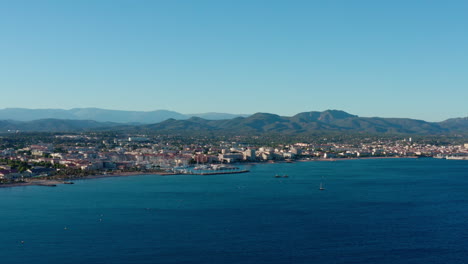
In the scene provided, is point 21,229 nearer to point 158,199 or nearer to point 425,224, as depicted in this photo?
point 158,199

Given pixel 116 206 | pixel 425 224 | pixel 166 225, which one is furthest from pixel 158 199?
pixel 425 224

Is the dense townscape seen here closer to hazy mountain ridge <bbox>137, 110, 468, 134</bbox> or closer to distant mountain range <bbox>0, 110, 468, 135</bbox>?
distant mountain range <bbox>0, 110, 468, 135</bbox>

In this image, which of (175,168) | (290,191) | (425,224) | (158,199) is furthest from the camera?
(175,168)

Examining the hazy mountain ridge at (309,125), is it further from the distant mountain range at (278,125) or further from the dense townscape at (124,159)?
the dense townscape at (124,159)

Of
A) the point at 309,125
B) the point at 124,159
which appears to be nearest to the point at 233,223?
the point at 124,159

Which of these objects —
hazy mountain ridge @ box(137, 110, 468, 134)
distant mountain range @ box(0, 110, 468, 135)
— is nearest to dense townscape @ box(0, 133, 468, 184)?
distant mountain range @ box(0, 110, 468, 135)

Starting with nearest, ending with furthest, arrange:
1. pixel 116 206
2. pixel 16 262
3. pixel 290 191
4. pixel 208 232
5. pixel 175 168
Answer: pixel 16 262
pixel 208 232
pixel 116 206
pixel 290 191
pixel 175 168

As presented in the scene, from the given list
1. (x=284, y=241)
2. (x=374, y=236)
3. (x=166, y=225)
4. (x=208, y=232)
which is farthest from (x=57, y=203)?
(x=374, y=236)

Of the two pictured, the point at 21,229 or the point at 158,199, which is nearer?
the point at 21,229
